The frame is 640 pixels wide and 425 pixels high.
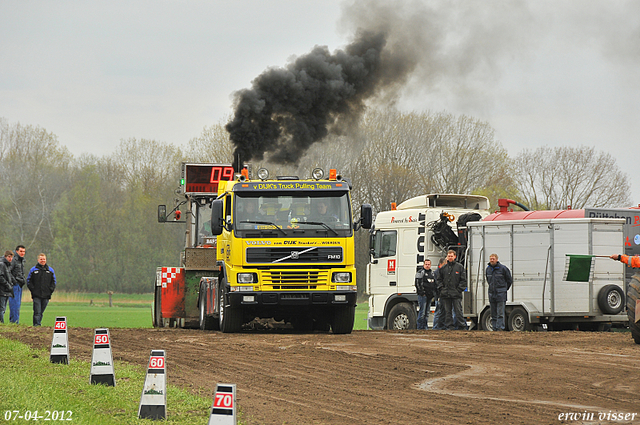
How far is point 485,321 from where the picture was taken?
20328 mm

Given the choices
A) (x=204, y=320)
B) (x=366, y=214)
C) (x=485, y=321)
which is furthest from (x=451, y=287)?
(x=204, y=320)

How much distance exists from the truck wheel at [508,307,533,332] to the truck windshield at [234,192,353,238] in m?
5.50

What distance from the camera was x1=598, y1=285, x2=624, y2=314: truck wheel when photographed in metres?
18.4

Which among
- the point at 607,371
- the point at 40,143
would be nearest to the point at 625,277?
the point at 607,371

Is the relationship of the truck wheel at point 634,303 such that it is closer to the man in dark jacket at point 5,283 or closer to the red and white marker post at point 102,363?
the red and white marker post at point 102,363

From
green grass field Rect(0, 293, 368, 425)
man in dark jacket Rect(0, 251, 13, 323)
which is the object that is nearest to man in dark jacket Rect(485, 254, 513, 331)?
green grass field Rect(0, 293, 368, 425)

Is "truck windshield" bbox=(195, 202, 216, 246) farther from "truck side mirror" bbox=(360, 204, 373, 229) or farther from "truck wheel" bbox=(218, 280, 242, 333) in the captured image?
"truck side mirror" bbox=(360, 204, 373, 229)

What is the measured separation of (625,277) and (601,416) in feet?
38.7

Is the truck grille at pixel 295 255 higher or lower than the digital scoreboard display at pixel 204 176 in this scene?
lower

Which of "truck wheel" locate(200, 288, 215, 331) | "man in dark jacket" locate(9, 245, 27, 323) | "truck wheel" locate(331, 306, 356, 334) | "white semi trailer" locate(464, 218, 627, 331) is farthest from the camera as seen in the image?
"man in dark jacket" locate(9, 245, 27, 323)

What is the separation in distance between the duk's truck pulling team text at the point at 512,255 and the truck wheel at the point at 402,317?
1.1 inches

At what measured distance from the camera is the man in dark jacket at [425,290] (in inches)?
817

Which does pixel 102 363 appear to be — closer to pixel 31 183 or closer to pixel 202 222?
pixel 202 222

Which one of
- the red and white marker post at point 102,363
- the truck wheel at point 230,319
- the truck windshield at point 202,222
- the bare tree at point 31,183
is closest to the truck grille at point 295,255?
the truck wheel at point 230,319
